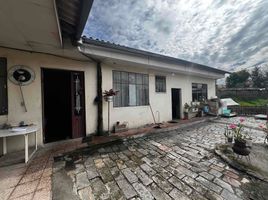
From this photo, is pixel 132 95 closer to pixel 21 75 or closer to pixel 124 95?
pixel 124 95

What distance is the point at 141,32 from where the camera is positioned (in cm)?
956

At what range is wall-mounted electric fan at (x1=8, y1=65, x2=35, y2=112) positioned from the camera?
3873 millimetres

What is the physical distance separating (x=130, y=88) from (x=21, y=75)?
413 centimetres

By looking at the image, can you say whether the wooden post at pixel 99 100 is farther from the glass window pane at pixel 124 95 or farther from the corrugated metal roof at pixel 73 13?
the corrugated metal roof at pixel 73 13

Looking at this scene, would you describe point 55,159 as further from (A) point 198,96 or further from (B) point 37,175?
(A) point 198,96

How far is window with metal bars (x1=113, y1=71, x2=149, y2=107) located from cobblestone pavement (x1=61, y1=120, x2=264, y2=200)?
2.55 m

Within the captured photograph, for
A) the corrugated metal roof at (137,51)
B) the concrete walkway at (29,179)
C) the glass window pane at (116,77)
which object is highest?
the corrugated metal roof at (137,51)

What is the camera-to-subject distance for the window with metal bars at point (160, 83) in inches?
301

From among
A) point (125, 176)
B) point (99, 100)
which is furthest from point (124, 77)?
point (125, 176)

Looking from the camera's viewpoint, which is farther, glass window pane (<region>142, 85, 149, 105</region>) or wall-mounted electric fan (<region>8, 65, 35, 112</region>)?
glass window pane (<region>142, 85, 149, 105</region>)

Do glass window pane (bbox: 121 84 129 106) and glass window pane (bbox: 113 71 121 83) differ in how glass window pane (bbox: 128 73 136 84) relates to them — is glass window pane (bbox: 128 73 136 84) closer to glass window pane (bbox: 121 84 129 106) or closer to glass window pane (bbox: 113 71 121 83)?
glass window pane (bbox: 121 84 129 106)

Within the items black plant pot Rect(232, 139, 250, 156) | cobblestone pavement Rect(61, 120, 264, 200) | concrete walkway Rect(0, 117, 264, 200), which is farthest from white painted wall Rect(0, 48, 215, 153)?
black plant pot Rect(232, 139, 250, 156)

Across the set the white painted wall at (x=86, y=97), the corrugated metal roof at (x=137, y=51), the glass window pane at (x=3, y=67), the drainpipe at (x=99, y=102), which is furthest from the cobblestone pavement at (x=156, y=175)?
the corrugated metal roof at (x=137, y=51)

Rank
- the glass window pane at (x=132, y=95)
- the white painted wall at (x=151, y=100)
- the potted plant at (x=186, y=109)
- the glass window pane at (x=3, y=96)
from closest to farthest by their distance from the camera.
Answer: the glass window pane at (x=3, y=96) < the white painted wall at (x=151, y=100) < the glass window pane at (x=132, y=95) < the potted plant at (x=186, y=109)
